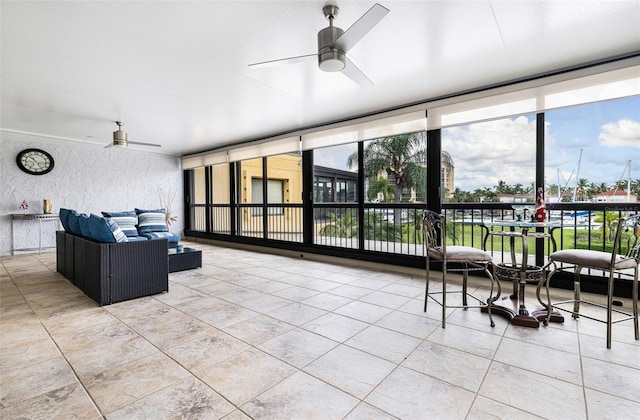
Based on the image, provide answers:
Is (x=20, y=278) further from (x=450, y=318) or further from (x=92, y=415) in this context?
(x=450, y=318)

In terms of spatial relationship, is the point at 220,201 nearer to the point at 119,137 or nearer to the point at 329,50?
the point at 119,137

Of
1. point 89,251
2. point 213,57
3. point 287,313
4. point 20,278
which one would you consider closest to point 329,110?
point 213,57

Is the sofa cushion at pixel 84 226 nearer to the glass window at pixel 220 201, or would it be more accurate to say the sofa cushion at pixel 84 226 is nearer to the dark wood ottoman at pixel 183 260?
the dark wood ottoman at pixel 183 260

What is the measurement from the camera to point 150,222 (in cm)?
531

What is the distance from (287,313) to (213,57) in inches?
100

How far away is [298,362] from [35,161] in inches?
280

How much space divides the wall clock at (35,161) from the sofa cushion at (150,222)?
2.52 meters

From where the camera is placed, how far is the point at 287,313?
2.79 metres

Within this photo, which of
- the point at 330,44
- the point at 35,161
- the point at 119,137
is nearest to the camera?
the point at 330,44

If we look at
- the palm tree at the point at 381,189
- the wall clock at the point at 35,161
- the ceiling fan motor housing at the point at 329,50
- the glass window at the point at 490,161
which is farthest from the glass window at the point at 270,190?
the ceiling fan motor housing at the point at 329,50

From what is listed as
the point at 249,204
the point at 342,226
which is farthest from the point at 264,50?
the point at 249,204

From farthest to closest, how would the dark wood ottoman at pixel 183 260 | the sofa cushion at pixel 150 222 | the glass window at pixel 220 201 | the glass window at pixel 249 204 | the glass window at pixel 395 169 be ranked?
the glass window at pixel 220 201
the glass window at pixel 249 204
the sofa cushion at pixel 150 222
the glass window at pixel 395 169
the dark wood ottoman at pixel 183 260

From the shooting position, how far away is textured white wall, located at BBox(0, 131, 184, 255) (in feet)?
18.6

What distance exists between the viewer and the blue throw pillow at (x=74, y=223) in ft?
12.0
